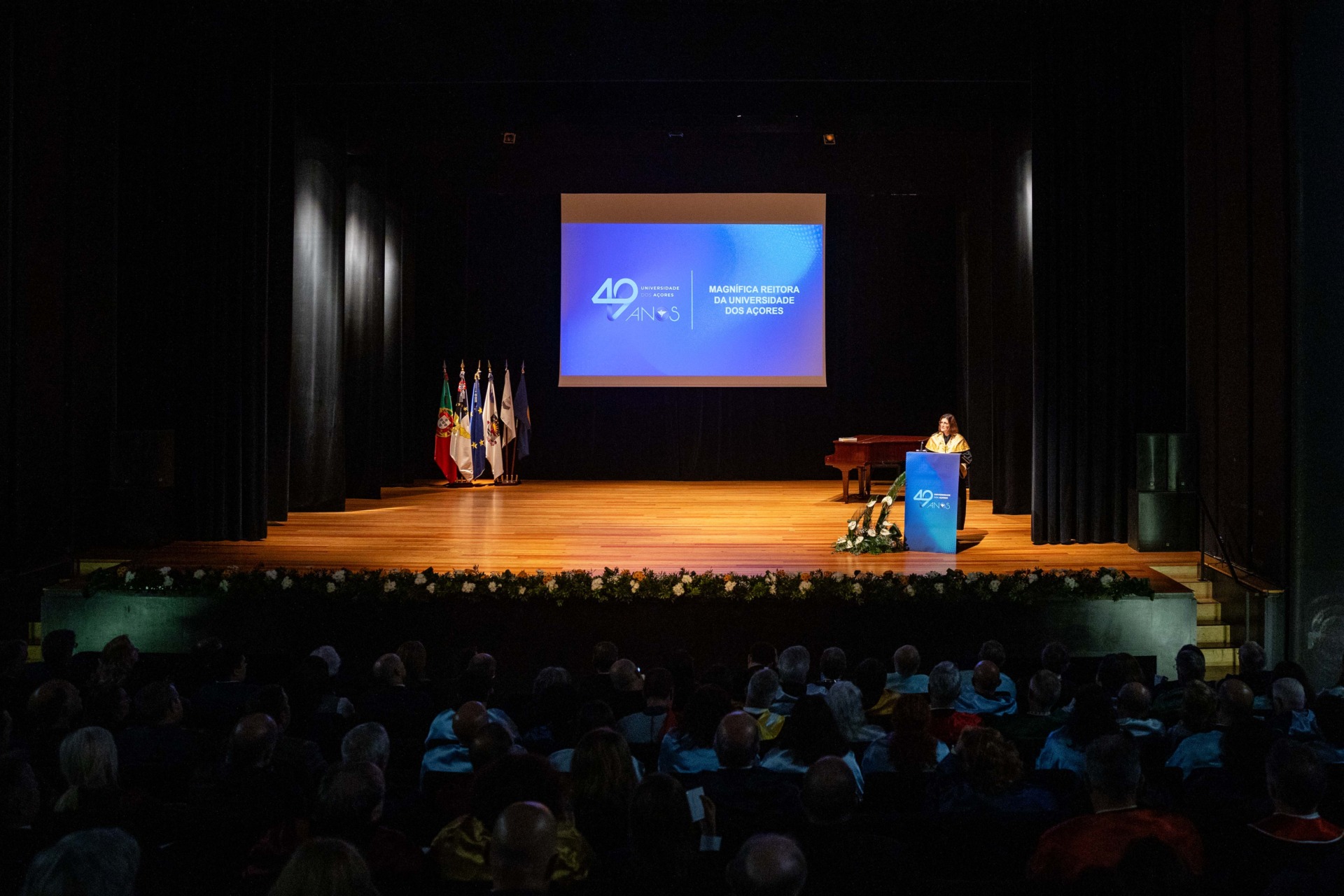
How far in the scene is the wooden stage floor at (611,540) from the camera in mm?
8188

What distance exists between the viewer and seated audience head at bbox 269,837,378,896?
2.14 metres

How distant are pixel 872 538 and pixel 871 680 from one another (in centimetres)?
418

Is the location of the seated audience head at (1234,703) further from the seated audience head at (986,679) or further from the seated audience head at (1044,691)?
the seated audience head at (986,679)

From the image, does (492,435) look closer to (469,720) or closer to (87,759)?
(469,720)

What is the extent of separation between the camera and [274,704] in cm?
383

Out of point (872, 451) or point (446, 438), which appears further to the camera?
point (446, 438)

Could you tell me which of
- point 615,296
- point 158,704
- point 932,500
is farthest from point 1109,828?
point 615,296

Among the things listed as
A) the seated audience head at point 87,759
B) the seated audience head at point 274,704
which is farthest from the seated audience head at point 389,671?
the seated audience head at point 87,759

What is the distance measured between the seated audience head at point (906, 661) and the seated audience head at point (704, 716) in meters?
1.41

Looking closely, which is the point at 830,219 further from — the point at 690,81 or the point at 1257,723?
the point at 1257,723

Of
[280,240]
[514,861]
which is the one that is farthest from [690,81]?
[514,861]

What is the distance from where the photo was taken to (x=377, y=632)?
6.88 m

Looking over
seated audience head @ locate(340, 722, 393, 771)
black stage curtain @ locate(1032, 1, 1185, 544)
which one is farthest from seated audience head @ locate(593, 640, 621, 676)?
black stage curtain @ locate(1032, 1, 1185, 544)

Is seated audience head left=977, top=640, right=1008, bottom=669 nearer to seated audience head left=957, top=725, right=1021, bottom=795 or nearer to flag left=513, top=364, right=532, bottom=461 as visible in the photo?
seated audience head left=957, top=725, right=1021, bottom=795
